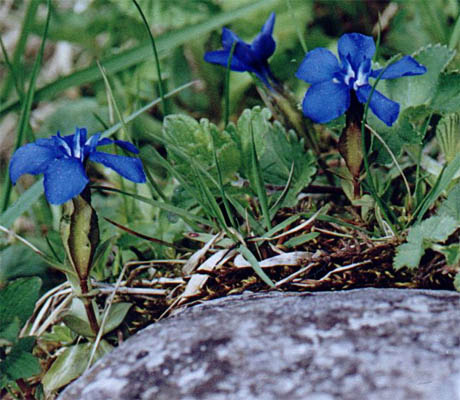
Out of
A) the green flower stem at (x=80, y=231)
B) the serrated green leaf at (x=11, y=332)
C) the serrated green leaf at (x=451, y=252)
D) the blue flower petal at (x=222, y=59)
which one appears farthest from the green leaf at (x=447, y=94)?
the serrated green leaf at (x=11, y=332)

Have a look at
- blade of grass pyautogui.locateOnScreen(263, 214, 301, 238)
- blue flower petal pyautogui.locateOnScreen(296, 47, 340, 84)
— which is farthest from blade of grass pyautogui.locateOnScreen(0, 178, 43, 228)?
blue flower petal pyautogui.locateOnScreen(296, 47, 340, 84)

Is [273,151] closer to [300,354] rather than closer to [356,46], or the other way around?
[356,46]

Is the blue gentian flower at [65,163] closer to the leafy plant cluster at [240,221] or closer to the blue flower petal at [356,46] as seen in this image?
the leafy plant cluster at [240,221]

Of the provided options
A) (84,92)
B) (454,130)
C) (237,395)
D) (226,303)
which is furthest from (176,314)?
(84,92)

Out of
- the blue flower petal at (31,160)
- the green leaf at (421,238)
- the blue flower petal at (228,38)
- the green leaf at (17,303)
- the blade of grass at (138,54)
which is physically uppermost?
the blade of grass at (138,54)

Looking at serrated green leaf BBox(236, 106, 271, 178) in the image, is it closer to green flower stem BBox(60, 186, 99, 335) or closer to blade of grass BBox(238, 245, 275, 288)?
blade of grass BBox(238, 245, 275, 288)

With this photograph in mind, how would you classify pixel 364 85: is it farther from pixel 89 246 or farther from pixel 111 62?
pixel 111 62
